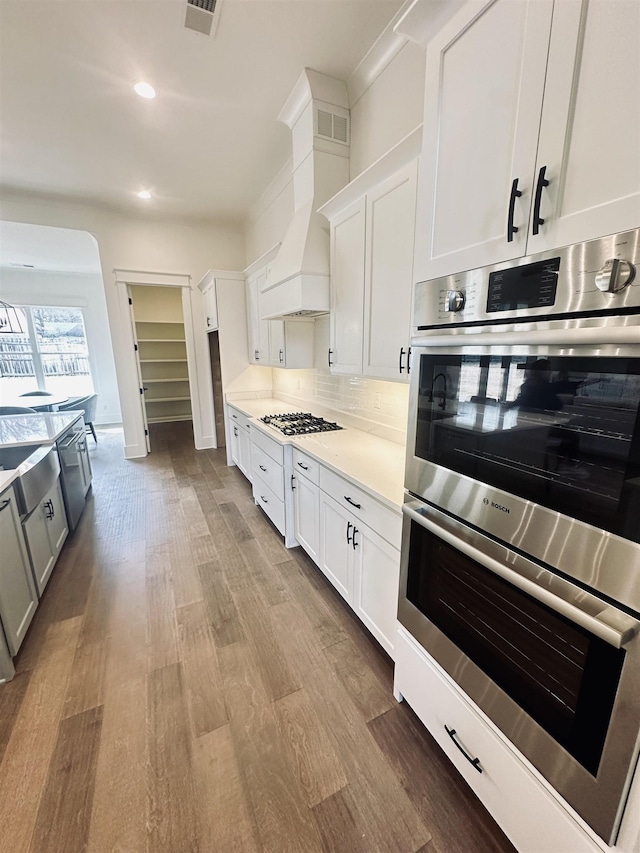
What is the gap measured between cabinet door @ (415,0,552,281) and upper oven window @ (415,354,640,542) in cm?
32

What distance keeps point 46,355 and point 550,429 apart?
8.89m

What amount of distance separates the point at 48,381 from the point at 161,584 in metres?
6.89

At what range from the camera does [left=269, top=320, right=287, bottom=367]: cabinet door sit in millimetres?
3302

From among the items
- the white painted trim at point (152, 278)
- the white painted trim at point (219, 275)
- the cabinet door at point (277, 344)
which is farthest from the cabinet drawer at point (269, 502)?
the white painted trim at point (152, 278)

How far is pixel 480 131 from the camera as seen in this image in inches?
37.2

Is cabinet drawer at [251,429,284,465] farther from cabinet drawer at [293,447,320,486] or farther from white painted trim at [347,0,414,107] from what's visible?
white painted trim at [347,0,414,107]

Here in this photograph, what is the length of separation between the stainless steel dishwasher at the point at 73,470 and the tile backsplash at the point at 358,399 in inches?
89.8

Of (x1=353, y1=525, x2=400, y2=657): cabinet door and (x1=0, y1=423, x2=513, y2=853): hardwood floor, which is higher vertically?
(x1=353, y1=525, x2=400, y2=657): cabinet door

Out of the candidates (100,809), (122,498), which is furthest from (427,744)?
(122,498)

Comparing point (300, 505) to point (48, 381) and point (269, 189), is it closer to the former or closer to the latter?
point (269, 189)

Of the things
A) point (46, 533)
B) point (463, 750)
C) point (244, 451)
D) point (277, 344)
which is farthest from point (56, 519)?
point (463, 750)

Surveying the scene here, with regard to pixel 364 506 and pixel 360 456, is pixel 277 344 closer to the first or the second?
pixel 360 456

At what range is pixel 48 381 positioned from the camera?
713 centimetres

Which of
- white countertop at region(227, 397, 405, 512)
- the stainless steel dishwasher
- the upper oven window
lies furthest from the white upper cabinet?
the stainless steel dishwasher
